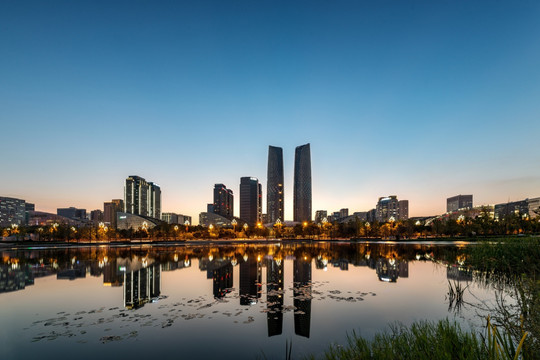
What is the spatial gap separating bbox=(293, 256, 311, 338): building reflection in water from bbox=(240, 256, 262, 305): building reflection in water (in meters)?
3.51

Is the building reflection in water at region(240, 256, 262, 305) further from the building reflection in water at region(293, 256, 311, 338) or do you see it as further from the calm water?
the building reflection in water at region(293, 256, 311, 338)

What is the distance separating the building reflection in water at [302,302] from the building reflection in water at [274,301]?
108 centimetres

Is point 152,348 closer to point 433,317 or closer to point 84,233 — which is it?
point 433,317

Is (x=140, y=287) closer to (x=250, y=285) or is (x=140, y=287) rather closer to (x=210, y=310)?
(x=250, y=285)

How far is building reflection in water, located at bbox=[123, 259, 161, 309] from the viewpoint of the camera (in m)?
23.3

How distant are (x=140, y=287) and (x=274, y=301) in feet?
47.8

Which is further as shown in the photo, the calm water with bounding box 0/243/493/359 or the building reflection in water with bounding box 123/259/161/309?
the building reflection in water with bounding box 123/259/161/309

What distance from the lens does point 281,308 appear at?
2067 centimetres

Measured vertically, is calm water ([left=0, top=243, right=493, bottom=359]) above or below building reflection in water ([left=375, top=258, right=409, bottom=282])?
above

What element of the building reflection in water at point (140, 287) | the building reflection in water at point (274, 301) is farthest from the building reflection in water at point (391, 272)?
the building reflection in water at point (140, 287)

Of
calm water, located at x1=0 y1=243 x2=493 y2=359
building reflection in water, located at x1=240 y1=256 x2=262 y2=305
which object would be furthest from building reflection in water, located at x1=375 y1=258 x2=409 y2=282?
building reflection in water, located at x1=240 y1=256 x2=262 y2=305

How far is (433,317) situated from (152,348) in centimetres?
1673

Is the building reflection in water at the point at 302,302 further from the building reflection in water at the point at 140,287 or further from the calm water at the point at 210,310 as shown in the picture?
the building reflection in water at the point at 140,287

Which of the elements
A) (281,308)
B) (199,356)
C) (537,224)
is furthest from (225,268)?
(537,224)
